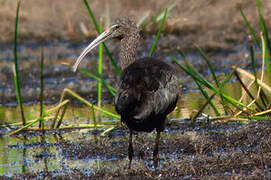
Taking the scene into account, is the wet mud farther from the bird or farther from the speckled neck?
the speckled neck

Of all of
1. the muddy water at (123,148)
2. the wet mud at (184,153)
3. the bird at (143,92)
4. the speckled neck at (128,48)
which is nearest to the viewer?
the wet mud at (184,153)

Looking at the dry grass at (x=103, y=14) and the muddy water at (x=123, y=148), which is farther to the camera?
Result: the dry grass at (x=103, y=14)

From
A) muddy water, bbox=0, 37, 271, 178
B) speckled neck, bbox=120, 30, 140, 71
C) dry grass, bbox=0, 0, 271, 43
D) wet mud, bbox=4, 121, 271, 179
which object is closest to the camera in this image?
wet mud, bbox=4, 121, 271, 179

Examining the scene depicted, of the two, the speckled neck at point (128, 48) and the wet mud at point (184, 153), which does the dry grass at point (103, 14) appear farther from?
the speckled neck at point (128, 48)

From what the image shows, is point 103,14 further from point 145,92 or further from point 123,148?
point 145,92

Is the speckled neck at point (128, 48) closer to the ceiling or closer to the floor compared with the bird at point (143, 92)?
closer to the ceiling

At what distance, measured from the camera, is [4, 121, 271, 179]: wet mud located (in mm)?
5168

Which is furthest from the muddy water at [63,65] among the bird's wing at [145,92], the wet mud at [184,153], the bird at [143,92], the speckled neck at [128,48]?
the bird's wing at [145,92]

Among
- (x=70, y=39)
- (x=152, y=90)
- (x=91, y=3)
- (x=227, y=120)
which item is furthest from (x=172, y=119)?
(x=91, y=3)

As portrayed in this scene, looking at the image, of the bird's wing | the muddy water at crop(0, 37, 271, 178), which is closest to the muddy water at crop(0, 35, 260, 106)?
the muddy water at crop(0, 37, 271, 178)

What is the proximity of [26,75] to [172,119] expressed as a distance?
5695 mm

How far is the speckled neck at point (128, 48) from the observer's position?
6332 mm

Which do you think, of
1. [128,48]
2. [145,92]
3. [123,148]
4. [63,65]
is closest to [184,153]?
[123,148]

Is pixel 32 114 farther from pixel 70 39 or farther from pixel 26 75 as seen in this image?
pixel 70 39
